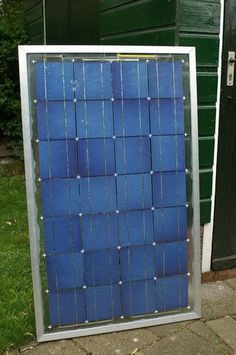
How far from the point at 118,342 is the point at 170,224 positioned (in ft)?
2.51

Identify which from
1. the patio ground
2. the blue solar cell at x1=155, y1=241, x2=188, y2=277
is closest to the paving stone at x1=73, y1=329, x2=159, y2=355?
the patio ground

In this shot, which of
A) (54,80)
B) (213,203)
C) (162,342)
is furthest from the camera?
(213,203)

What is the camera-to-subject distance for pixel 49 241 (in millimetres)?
2820

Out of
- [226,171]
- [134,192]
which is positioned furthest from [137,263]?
[226,171]

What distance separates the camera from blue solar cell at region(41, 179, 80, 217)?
2.78 meters

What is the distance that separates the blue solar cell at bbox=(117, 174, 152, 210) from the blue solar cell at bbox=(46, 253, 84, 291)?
16.1 inches

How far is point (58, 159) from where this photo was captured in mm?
2756

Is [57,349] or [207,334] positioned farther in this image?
[207,334]

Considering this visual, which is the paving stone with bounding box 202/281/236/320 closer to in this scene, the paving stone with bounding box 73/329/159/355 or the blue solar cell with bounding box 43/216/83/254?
the paving stone with bounding box 73/329/159/355

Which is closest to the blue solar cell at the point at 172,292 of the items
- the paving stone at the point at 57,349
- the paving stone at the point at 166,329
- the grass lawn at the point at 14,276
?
the paving stone at the point at 166,329

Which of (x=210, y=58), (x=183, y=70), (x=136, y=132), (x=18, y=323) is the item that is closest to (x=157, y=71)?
(x=183, y=70)

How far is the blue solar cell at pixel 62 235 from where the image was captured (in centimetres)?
281

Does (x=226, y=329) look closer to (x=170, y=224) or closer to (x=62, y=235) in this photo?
(x=170, y=224)

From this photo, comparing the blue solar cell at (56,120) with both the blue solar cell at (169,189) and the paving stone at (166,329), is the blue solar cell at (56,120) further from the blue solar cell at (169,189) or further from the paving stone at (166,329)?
the paving stone at (166,329)
